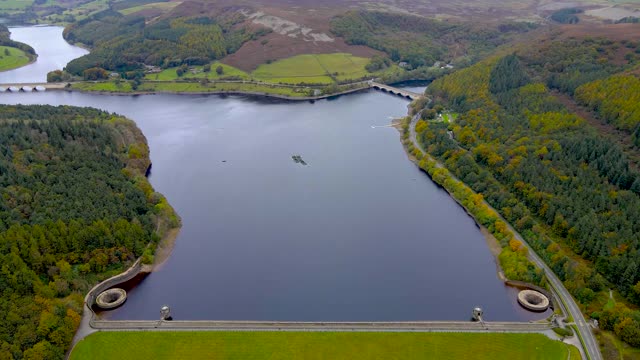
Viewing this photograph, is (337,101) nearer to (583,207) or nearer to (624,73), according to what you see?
(624,73)

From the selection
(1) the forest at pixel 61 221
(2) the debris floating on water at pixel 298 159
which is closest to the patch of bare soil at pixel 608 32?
(2) the debris floating on water at pixel 298 159

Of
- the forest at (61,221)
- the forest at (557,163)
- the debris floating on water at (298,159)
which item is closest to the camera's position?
the forest at (61,221)

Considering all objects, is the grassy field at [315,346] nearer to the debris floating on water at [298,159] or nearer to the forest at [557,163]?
the forest at [557,163]

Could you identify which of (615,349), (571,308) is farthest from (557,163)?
(615,349)

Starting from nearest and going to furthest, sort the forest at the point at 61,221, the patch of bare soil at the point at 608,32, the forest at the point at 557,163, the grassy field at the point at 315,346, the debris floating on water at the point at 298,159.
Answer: the grassy field at the point at 315,346
the forest at the point at 61,221
the forest at the point at 557,163
the debris floating on water at the point at 298,159
the patch of bare soil at the point at 608,32

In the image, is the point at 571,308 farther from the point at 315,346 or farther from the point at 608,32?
the point at 608,32

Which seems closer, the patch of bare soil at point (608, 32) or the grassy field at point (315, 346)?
the grassy field at point (315, 346)

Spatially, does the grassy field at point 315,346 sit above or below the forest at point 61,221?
below
